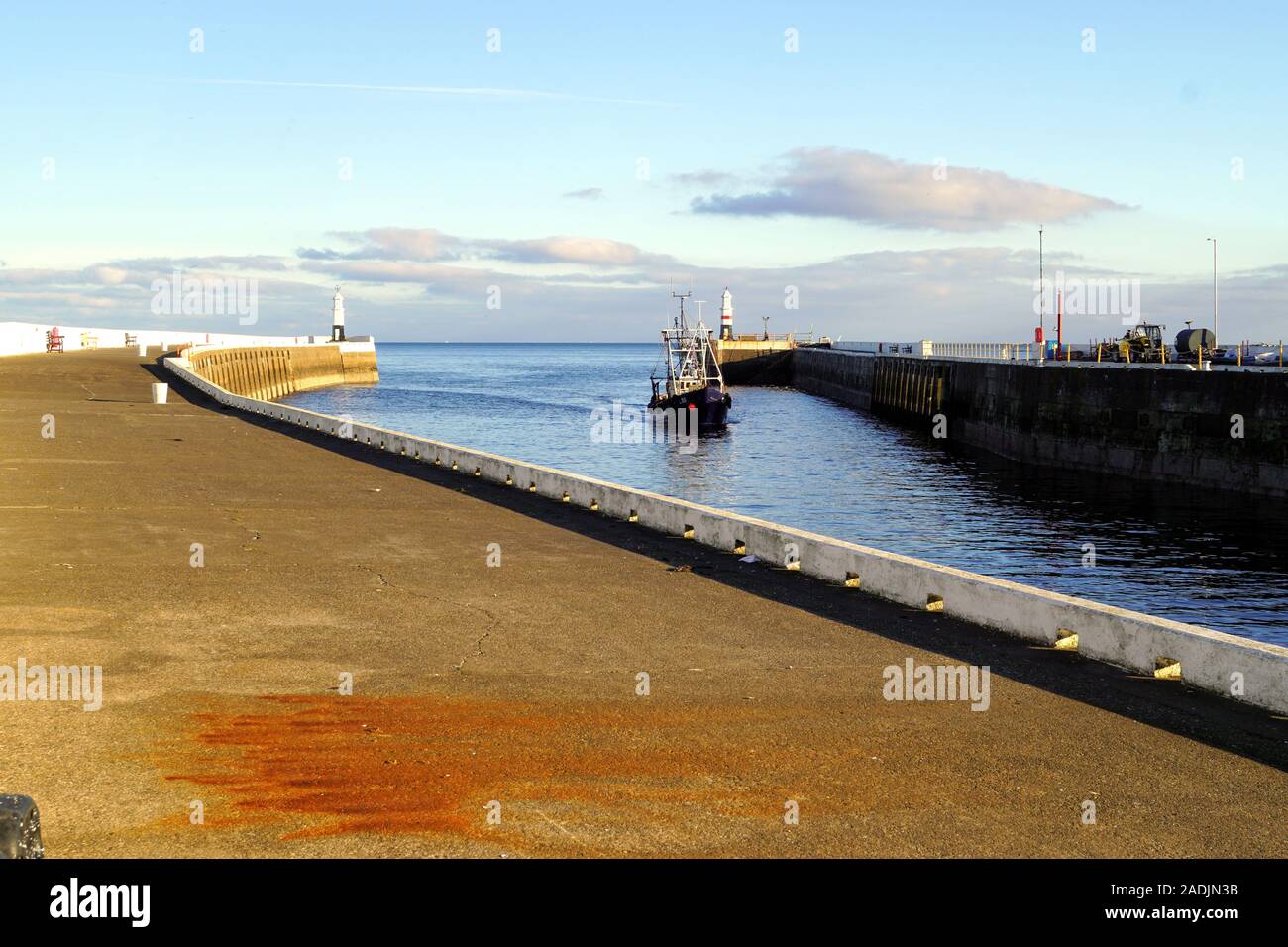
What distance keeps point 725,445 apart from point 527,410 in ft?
136

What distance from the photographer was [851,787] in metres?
7.48

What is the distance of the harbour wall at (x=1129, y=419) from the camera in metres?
36.4

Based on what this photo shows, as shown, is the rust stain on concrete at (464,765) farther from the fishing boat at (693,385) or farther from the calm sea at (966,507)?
the fishing boat at (693,385)

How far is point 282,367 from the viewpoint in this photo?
321 ft

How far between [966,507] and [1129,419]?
9386 millimetres

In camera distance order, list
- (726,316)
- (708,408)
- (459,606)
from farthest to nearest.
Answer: (726,316), (708,408), (459,606)

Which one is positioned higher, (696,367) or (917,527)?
(696,367)

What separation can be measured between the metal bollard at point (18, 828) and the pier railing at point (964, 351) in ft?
202

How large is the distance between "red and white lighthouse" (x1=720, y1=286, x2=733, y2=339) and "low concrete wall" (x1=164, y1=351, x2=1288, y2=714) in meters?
110

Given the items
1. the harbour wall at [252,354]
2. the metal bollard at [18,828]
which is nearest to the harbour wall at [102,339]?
the harbour wall at [252,354]

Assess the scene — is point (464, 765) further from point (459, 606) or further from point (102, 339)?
point (102, 339)

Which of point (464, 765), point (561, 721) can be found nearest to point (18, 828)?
point (464, 765)
